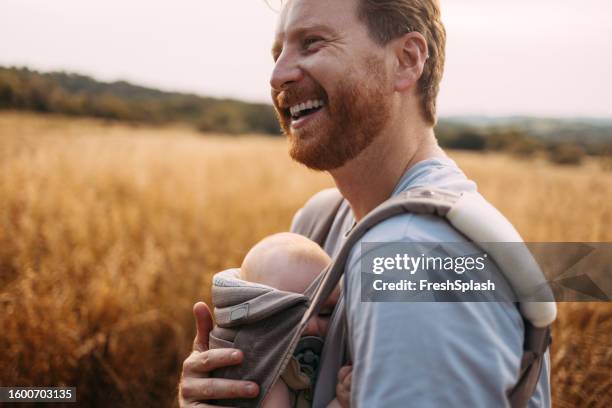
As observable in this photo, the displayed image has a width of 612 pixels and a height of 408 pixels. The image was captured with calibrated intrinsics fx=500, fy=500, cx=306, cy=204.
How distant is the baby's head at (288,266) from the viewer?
1.55 metres

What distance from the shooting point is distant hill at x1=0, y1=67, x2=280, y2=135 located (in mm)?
5404

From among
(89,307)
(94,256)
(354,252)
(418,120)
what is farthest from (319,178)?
(354,252)

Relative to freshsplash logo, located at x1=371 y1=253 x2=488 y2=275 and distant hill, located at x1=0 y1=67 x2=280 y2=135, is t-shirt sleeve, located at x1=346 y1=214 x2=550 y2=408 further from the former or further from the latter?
distant hill, located at x1=0 y1=67 x2=280 y2=135

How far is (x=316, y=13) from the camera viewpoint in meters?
1.76

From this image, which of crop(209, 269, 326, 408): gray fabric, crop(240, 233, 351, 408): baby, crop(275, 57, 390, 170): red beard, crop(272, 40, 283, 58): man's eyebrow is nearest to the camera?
crop(209, 269, 326, 408): gray fabric

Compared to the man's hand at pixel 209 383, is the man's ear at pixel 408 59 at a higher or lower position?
higher

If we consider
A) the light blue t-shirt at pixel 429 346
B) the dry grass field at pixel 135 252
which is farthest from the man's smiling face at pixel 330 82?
the dry grass field at pixel 135 252

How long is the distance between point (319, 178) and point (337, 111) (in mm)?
6706

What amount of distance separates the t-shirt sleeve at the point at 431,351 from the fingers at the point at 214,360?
Result: 0.42 m

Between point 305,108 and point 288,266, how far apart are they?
0.57 meters

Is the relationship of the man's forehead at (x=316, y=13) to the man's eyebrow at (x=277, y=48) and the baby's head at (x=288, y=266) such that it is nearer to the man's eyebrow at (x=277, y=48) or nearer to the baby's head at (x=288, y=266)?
the man's eyebrow at (x=277, y=48)

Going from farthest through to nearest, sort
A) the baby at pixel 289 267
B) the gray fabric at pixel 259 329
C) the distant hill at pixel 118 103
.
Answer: the distant hill at pixel 118 103 → the baby at pixel 289 267 → the gray fabric at pixel 259 329

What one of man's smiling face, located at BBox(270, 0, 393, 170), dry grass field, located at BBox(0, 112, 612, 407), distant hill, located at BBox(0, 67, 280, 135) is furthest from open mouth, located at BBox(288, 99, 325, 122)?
distant hill, located at BBox(0, 67, 280, 135)

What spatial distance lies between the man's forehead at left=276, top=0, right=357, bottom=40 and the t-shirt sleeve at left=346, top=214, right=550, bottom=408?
94 cm
